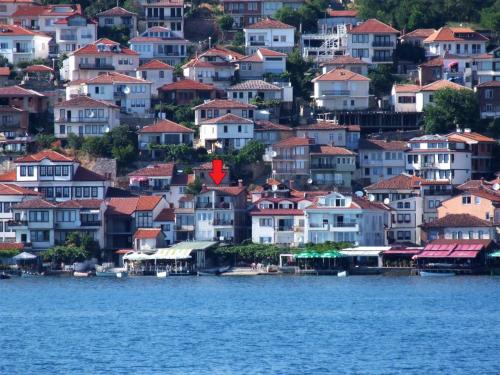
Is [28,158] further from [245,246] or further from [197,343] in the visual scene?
[197,343]

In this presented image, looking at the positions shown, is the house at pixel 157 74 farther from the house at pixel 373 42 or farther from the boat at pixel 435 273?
the boat at pixel 435 273

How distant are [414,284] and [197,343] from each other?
2771 cm

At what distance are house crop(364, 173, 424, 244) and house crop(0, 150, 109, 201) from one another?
49.5ft

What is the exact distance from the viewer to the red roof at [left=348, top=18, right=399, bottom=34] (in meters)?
133

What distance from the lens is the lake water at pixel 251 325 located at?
67.5m

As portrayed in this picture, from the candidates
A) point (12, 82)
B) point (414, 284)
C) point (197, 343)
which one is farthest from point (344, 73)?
point (197, 343)

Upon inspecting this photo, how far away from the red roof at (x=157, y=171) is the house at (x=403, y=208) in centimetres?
1119

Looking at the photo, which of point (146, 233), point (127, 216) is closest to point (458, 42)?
point (127, 216)

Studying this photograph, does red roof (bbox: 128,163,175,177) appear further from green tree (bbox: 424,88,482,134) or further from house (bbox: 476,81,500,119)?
house (bbox: 476,81,500,119)

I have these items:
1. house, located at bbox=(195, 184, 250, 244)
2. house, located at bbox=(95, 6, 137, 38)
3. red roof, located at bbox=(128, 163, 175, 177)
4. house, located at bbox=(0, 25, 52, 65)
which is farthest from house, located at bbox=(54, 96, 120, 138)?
house, located at bbox=(95, 6, 137, 38)

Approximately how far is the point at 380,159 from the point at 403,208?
890 cm

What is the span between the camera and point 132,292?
97312 millimetres

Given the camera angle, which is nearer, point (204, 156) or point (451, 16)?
point (204, 156)

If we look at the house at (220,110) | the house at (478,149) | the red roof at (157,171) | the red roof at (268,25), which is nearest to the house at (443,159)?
the house at (478,149)
